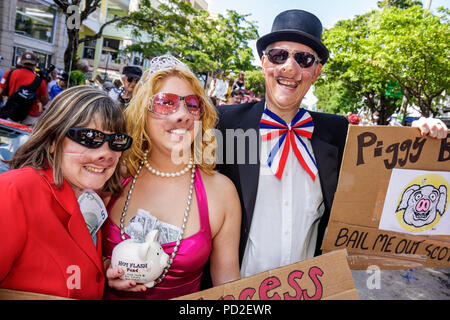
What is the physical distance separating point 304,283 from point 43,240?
103 centimetres

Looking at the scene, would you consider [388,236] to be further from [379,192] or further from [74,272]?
[74,272]

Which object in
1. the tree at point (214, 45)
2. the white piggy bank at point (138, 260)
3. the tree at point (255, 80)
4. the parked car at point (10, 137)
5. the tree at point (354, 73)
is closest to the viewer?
the white piggy bank at point (138, 260)

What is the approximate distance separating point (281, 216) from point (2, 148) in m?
2.92

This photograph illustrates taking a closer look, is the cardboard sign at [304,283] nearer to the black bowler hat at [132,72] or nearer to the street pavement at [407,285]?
the street pavement at [407,285]

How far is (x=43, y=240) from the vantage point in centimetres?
131

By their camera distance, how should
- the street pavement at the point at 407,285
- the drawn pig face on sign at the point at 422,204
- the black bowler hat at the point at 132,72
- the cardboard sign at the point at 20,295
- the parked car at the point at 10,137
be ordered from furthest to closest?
1. the black bowler hat at the point at 132,72
2. the street pavement at the point at 407,285
3. the parked car at the point at 10,137
4. the drawn pig face on sign at the point at 422,204
5. the cardboard sign at the point at 20,295

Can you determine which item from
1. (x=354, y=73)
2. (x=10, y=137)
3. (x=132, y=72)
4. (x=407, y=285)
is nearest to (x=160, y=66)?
(x=10, y=137)

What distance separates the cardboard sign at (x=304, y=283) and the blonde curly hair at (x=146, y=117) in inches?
33.0

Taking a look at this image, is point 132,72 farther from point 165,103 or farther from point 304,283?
point 304,283

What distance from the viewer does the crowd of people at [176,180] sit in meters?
1.41

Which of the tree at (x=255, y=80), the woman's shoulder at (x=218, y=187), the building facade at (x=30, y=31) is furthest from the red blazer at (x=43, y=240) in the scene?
the tree at (x=255, y=80)

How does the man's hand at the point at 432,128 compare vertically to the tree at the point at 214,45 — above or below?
below

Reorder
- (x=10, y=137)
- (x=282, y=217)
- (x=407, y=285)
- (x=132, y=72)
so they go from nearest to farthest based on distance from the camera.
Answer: (x=282, y=217), (x=10, y=137), (x=407, y=285), (x=132, y=72)
